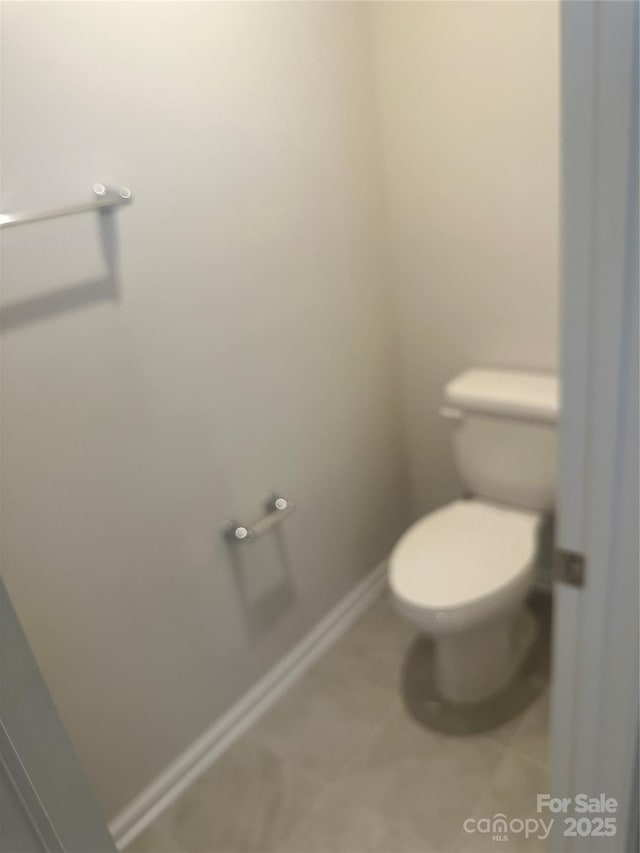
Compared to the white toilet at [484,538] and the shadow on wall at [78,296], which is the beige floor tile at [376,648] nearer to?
the white toilet at [484,538]

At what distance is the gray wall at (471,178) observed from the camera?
61.6 inches

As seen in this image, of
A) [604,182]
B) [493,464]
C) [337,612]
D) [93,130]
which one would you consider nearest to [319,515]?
[337,612]

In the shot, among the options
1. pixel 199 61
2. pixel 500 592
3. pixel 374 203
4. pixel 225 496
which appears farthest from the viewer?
pixel 374 203

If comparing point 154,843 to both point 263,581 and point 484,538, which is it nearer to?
point 263,581

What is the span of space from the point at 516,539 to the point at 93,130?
4.56 ft

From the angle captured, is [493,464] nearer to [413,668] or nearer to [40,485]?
[413,668]

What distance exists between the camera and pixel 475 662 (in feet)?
5.66

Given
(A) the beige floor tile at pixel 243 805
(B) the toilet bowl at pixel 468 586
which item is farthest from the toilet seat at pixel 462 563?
(A) the beige floor tile at pixel 243 805

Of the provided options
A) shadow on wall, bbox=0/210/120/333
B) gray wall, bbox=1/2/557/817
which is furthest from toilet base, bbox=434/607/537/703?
shadow on wall, bbox=0/210/120/333

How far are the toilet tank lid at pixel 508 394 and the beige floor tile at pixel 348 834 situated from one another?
3.49ft

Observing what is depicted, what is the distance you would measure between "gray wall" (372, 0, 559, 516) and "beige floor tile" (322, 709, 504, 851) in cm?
95

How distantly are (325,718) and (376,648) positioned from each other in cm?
30

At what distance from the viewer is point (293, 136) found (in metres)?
1.63

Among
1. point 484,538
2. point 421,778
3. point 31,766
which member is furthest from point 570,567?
point 421,778
